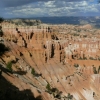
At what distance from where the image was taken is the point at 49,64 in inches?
3088

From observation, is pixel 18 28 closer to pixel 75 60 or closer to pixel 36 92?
pixel 75 60

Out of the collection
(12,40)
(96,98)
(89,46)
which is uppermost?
(12,40)

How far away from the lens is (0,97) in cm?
2934

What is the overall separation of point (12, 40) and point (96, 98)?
3080 centimetres

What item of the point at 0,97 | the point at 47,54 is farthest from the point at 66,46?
the point at 0,97

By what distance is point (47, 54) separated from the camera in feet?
270

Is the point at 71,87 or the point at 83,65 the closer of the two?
the point at 71,87

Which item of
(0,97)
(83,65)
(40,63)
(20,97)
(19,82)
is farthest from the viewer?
(83,65)

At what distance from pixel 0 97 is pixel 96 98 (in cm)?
4199

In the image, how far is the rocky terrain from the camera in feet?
193

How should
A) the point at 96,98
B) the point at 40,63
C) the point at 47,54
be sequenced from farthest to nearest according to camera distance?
the point at 47,54
the point at 40,63
the point at 96,98

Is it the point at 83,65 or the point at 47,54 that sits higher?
the point at 47,54

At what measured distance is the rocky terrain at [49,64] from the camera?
5878 cm

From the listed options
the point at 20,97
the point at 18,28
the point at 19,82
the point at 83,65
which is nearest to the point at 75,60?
the point at 83,65
